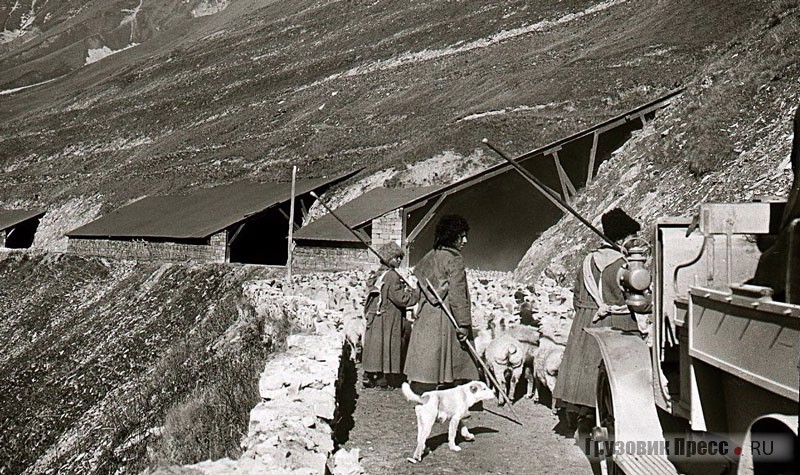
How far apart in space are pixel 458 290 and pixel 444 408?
1342mm

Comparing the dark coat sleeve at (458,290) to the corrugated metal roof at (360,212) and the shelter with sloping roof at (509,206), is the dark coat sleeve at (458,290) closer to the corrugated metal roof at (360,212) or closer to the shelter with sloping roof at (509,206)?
the shelter with sloping roof at (509,206)

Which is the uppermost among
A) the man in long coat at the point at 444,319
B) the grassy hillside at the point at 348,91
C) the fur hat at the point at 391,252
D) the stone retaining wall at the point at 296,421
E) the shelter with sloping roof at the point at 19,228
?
the grassy hillside at the point at 348,91

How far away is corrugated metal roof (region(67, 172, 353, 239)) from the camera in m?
30.1

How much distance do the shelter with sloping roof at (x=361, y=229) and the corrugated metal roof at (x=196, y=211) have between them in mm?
3656

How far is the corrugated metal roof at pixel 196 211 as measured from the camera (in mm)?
30125

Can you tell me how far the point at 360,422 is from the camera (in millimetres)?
7820

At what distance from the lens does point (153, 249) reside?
31.8 meters

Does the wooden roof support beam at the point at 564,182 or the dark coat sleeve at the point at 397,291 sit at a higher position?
the wooden roof support beam at the point at 564,182

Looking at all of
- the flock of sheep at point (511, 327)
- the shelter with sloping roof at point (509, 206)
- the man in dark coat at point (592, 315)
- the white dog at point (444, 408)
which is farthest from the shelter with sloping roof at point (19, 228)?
the man in dark coat at point (592, 315)

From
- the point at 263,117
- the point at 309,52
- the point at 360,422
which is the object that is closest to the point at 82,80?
the point at 309,52

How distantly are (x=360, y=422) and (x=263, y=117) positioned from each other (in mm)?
47738

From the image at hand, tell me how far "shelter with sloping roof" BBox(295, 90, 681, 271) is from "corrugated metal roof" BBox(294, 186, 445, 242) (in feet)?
0.44

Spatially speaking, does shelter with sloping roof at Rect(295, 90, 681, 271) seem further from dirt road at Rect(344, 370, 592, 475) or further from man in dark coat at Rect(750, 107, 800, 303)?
man in dark coat at Rect(750, 107, 800, 303)

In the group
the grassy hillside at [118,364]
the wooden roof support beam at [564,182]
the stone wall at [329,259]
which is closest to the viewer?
the grassy hillside at [118,364]
